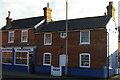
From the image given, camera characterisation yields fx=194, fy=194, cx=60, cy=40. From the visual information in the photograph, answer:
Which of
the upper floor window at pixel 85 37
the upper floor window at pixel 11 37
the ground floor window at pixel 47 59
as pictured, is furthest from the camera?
the upper floor window at pixel 11 37

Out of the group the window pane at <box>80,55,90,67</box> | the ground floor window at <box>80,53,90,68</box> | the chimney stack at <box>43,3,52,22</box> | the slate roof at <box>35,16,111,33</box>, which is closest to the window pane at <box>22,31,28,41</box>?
the slate roof at <box>35,16,111,33</box>

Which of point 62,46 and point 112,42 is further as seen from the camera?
point 62,46

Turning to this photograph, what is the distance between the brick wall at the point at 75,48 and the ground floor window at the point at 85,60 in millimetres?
417

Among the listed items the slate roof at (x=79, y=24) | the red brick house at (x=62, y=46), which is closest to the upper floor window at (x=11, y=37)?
the red brick house at (x=62, y=46)

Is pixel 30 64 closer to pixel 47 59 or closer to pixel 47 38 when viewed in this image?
pixel 47 59

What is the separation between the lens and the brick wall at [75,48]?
73.2ft

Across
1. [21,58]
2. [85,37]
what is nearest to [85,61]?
[85,37]

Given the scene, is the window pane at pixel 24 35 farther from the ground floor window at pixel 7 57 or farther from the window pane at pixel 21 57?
the ground floor window at pixel 7 57

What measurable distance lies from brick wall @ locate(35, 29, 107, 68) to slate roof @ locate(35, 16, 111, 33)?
0.67 m

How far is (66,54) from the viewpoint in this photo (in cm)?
2273

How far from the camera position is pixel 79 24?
25.7 metres

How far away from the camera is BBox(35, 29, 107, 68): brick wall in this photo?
73.2ft

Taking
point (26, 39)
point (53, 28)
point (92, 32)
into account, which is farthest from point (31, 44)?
point (92, 32)

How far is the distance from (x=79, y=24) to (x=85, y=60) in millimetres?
5148
